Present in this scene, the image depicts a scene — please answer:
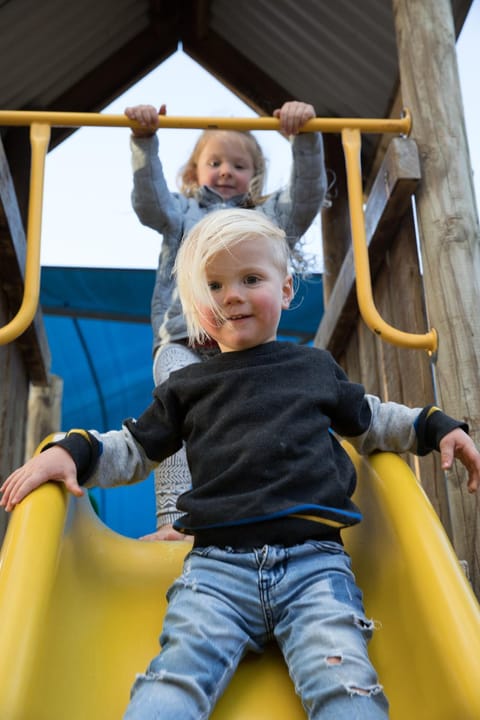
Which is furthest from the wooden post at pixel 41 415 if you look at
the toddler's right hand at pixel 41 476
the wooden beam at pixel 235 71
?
the toddler's right hand at pixel 41 476

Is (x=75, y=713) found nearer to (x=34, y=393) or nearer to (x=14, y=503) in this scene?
(x=14, y=503)

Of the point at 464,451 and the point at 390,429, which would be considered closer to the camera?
the point at 464,451

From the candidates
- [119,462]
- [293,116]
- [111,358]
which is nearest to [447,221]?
[293,116]

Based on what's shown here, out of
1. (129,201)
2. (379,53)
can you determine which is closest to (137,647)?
(129,201)

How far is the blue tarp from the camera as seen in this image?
6.16 m

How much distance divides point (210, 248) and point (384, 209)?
3.79ft

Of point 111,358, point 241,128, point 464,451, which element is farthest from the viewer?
point 111,358

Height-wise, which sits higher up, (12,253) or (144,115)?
(144,115)

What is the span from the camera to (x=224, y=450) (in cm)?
150

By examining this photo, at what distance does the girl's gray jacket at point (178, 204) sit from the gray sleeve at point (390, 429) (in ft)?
3.40

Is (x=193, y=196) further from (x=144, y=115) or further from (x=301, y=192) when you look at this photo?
(x=144, y=115)

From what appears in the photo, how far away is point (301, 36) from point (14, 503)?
357 centimetres

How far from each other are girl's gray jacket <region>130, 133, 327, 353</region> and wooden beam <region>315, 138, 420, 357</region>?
0.60ft

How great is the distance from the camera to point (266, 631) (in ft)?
4.56
